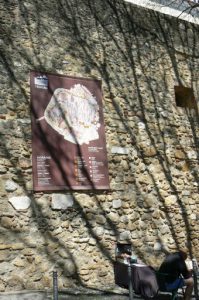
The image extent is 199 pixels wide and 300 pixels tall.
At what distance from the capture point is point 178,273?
5.32 m

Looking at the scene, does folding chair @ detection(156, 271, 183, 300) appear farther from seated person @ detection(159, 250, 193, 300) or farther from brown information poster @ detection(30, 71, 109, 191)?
brown information poster @ detection(30, 71, 109, 191)

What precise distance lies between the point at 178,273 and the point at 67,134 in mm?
2530

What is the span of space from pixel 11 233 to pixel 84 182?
1334mm

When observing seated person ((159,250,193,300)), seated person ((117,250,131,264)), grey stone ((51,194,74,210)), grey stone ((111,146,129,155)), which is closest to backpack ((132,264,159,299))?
seated person ((159,250,193,300))

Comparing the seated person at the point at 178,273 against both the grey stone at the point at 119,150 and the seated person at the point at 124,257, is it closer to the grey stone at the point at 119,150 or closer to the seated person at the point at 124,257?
the seated person at the point at 124,257

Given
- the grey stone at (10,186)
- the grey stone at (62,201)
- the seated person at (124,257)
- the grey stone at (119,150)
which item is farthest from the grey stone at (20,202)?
the grey stone at (119,150)

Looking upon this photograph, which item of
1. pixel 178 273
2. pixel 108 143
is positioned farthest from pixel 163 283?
pixel 108 143

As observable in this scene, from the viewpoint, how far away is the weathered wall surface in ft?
19.0

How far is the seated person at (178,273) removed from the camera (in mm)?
5270

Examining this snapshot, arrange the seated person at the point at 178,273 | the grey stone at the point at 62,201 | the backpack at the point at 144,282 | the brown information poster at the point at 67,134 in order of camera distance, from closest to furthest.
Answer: the backpack at the point at 144,282 < the seated person at the point at 178,273 < the grey stone at the point at 62,201 < the brown information poster at the point at 67,134

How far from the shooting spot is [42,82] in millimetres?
6430

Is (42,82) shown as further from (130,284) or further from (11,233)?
(130,284)

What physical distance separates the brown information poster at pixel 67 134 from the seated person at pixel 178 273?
166cm

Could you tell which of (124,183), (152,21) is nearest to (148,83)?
(152,21)
